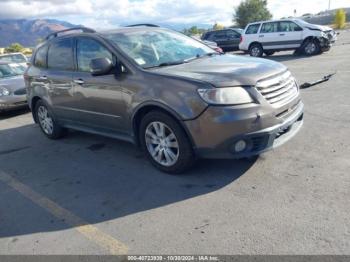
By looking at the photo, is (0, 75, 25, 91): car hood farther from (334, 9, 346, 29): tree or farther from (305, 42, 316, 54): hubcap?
(334, 9, 346, 29): tree

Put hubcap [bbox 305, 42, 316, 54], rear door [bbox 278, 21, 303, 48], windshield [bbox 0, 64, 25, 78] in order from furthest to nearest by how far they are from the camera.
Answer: rear door [bbox 278, 21, 303, 48] < hubcap [bbox 305, 42, 316, 54] < windshield [bbox 0, 64, 25, 78]

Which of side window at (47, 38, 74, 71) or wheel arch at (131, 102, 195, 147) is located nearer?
wheel arch at (131, 102, 195, 147)

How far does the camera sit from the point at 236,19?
61.5 metres

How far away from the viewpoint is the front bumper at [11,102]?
29.9ft

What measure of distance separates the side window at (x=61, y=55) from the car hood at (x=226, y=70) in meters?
1.90

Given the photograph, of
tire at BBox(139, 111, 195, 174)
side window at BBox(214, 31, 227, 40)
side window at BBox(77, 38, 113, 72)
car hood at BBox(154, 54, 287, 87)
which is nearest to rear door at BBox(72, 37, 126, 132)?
side window at BBox(77, 38, 113, 72)

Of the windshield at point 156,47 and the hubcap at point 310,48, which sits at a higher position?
the windshield at point 156,47

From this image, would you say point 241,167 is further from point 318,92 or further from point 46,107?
point 318,92

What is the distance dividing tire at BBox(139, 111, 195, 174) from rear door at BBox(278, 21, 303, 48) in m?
13.8

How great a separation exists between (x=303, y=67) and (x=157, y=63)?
9.30 m

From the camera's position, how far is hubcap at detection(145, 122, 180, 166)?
4.28 metres

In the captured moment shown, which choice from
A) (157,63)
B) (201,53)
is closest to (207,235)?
(157,63)

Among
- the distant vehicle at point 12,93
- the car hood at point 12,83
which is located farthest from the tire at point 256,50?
the car hood at point 12,83

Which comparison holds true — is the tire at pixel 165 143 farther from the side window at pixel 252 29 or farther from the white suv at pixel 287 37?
the side window at pixel 252 29
